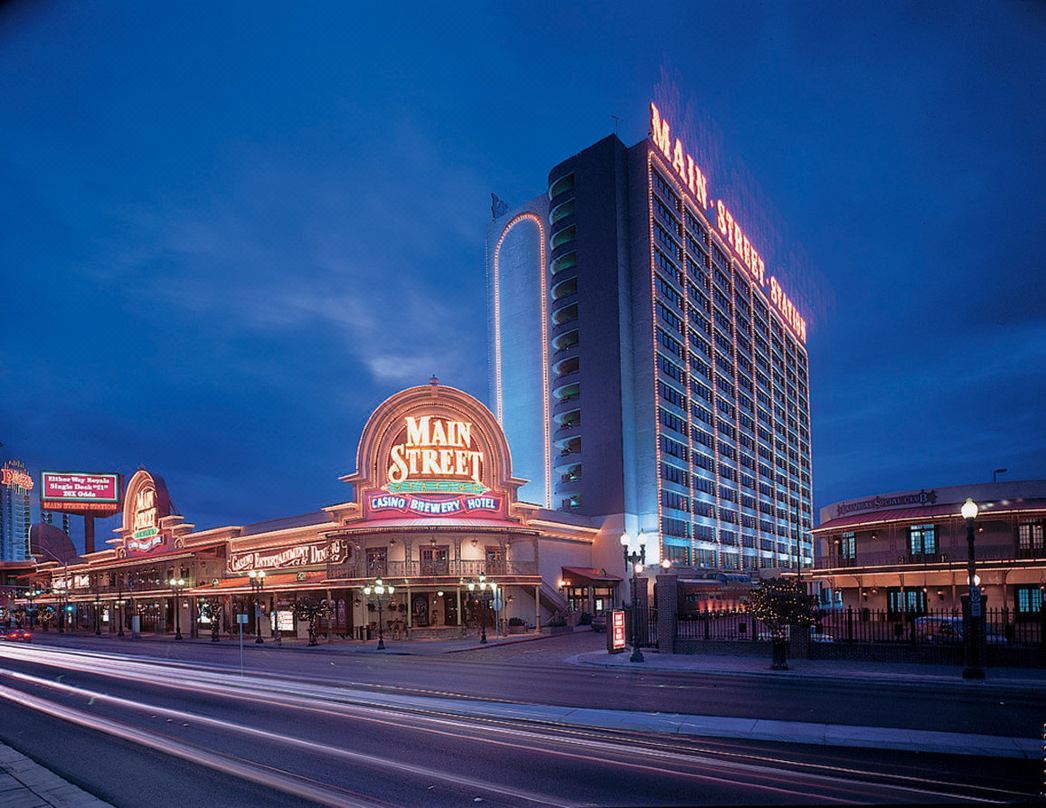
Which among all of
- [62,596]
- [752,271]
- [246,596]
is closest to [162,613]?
[246,596]

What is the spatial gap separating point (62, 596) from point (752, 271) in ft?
354

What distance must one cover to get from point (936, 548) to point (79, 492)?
10489 centimetres

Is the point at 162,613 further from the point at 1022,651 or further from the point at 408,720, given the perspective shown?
the point at 1022,651

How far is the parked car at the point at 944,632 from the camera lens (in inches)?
1156

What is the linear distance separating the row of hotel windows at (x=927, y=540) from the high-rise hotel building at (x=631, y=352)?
68.6ft

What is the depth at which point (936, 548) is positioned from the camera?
161ft

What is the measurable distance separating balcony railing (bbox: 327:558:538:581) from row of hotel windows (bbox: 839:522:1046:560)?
951 inches

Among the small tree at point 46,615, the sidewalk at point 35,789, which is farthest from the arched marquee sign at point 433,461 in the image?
the small tree at point 46,615

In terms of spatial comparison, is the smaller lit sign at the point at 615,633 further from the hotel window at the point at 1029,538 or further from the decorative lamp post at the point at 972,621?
the hotel window at the point at 1029,538

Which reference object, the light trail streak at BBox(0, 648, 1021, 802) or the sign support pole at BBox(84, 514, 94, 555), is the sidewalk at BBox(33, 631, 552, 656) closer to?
the light trail streak at BBox(0, 648, 1021, 802)

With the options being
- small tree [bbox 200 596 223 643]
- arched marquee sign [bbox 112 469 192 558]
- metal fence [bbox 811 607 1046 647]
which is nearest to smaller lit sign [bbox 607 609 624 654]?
metal fence [bbox 811 607 1046 647]

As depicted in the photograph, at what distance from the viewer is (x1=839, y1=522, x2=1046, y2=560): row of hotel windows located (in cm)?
4597

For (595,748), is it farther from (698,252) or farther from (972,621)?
(698,252)

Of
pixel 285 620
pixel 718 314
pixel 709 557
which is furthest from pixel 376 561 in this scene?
pixel 718 314
